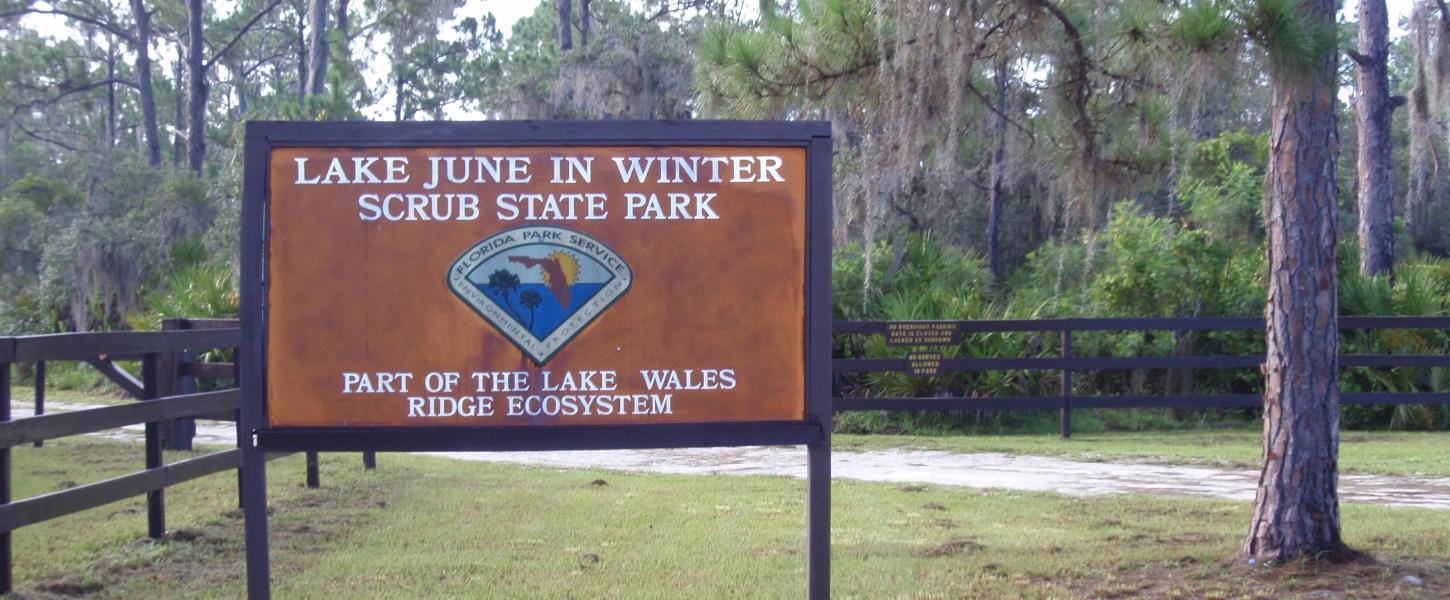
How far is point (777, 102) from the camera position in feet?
26.5

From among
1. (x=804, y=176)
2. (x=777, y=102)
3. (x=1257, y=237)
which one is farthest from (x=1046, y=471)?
(x=1257, y=237)

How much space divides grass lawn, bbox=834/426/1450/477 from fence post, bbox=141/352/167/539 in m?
7.12

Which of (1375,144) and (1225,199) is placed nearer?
(1225,199)

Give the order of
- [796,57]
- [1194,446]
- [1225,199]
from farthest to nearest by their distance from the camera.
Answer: [1225,199] < [1194,446] < [796,57]

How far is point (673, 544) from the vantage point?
776 centimetres

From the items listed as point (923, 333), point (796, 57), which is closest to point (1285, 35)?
point (796, 57)

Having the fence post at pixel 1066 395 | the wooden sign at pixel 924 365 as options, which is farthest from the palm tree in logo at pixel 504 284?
the fence post at pixel 1066 395

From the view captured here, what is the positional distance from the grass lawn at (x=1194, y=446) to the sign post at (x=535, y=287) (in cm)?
736

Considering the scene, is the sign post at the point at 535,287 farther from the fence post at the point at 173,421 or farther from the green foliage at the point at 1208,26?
the fence post at the point at 173,421

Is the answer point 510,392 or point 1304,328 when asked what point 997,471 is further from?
point 510,392

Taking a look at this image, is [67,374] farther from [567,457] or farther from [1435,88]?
[1435,88]

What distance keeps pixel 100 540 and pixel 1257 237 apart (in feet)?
51.4

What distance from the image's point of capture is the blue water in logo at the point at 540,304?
5473 millimetres

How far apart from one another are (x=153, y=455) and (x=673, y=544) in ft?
10.3
